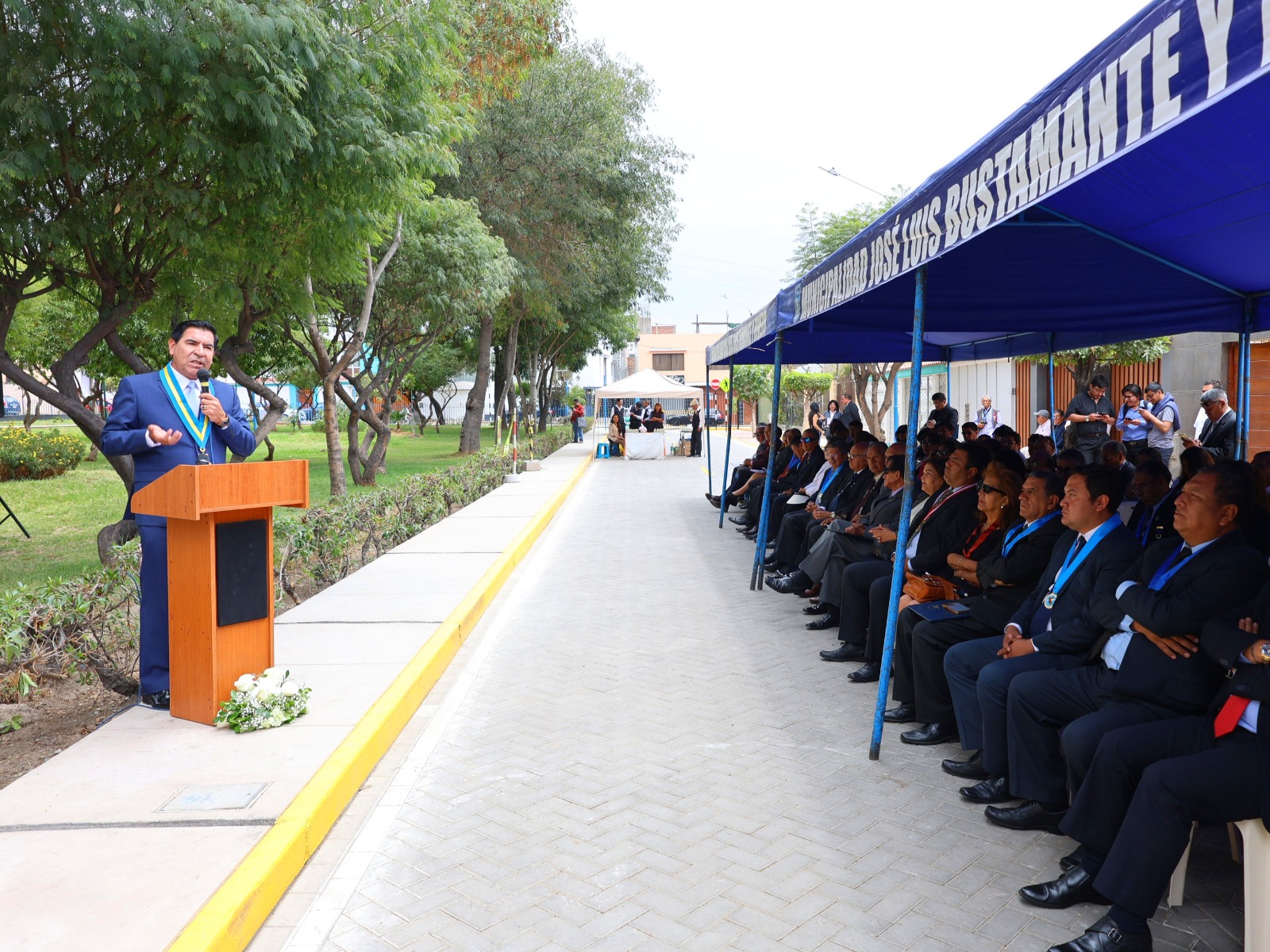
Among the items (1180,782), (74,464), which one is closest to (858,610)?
(1180,782)

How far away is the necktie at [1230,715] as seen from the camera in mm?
3150

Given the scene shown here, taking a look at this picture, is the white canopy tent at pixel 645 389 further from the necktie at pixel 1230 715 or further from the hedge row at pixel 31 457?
the necktie at pixel 1230 715

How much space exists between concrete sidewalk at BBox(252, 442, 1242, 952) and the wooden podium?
3.23 feet

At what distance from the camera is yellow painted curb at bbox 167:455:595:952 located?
10.3ft

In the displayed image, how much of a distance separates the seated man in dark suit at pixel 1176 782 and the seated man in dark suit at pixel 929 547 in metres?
2.55

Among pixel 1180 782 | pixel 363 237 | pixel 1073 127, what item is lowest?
pixel 1180 782

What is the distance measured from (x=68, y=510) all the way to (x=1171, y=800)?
57.8 feet

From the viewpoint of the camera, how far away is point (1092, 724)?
3607 millimetres

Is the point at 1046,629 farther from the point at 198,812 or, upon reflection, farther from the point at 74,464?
the point at 74,464

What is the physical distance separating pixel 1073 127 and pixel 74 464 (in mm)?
26758

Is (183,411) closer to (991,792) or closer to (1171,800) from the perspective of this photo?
(991,792)

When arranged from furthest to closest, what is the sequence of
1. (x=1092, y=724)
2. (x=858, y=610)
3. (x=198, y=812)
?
(x=858, y=610) → (x=198, y=812) → (x=1092, y=724)

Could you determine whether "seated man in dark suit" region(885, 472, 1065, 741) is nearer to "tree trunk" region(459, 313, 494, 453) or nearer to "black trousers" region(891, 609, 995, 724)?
"black trousers" region(891, 609, 995, 724)

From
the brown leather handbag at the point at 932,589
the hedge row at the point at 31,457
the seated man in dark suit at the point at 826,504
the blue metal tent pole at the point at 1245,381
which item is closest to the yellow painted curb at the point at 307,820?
the brown leather handbag at the point at 932,589
